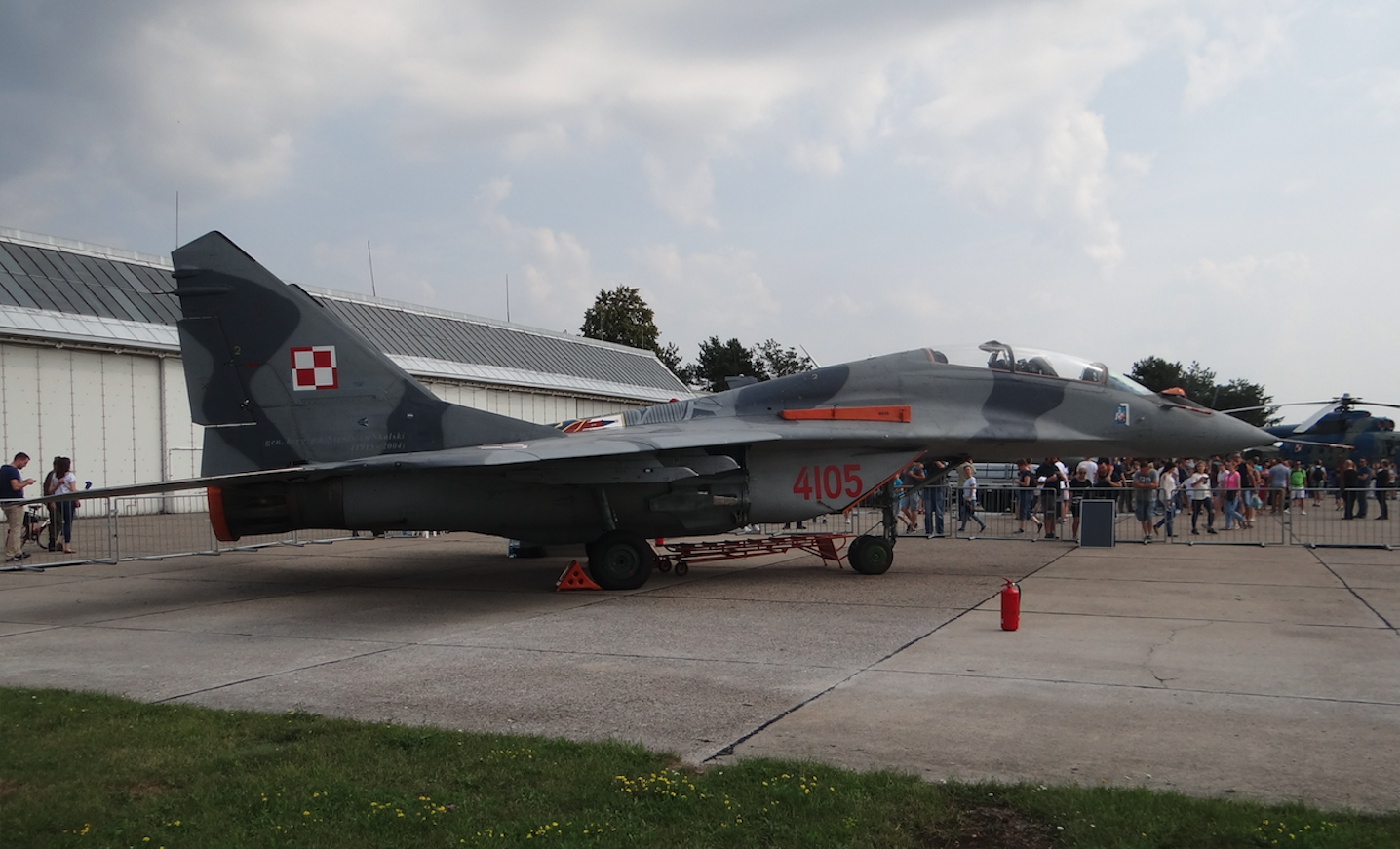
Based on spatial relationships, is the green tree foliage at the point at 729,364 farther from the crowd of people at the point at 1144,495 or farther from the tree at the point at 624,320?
the crowd of people at the point at 1144,495

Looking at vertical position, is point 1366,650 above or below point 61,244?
below

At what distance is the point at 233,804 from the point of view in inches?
168

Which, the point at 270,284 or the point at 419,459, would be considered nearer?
the point at 419,459

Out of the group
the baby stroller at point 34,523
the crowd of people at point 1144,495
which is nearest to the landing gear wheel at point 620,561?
the crowd of people at point 1144,495

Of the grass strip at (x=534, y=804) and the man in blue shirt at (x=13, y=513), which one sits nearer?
the grass strip at (x=534, y=804)

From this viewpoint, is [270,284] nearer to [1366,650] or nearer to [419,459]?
[419,459]

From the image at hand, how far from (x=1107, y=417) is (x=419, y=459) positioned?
863 cm

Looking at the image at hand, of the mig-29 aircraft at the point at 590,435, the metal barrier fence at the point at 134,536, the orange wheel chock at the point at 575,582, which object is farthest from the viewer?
the metal barrier fence at the point at 134,536

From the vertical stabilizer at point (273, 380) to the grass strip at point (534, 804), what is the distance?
6585 millimetres

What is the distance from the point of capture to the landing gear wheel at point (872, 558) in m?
12.7

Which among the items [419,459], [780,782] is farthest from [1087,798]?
[419,459]

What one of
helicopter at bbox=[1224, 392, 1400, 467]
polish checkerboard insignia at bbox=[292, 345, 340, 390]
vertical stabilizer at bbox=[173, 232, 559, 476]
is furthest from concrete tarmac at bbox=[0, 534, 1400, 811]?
helicopter at bbox=[1224, 392, 1400, 467]

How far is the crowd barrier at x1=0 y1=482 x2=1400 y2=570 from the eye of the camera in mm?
→ 16953

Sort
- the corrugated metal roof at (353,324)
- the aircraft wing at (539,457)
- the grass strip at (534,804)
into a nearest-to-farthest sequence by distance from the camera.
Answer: the grass strip at (534,804) < the aircraft wing at (539,457) < the corrugated metal roof at (353,324)
